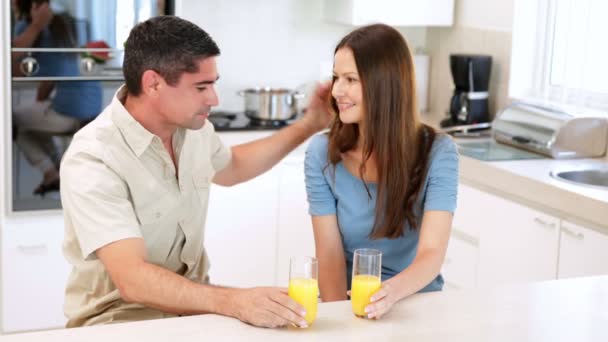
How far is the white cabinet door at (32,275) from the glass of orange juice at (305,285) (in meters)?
2.14

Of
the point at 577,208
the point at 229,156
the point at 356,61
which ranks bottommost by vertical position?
the point at 577,208

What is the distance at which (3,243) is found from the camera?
3797mm

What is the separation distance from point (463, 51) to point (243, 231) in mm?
1388

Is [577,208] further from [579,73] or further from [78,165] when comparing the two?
[78,165]

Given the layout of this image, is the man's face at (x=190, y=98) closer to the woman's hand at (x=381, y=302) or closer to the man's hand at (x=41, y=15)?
the woman's hand at (x=381, y=302)

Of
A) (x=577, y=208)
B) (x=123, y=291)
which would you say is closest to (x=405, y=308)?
(x=123, y=291)

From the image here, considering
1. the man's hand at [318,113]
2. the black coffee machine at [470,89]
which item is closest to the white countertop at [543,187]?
the black coffee machine at [470,89]

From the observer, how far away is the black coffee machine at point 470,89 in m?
4.28

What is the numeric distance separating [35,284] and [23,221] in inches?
10.4

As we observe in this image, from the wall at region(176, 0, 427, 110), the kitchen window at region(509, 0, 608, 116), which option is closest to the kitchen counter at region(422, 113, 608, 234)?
the kitchen window at region(509, 0, 608, 116)

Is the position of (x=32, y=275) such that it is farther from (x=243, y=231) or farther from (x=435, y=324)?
(x=435, y=324)

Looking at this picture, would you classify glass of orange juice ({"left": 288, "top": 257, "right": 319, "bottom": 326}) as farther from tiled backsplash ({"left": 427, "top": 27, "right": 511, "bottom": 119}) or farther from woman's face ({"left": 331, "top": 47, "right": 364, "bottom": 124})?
tiled backsplash ({"left": 427, "top": 27, "right": 511, "bottom": 119})

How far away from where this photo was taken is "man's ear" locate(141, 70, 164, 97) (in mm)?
2328

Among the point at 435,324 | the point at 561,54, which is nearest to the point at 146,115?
the point at 435,324
